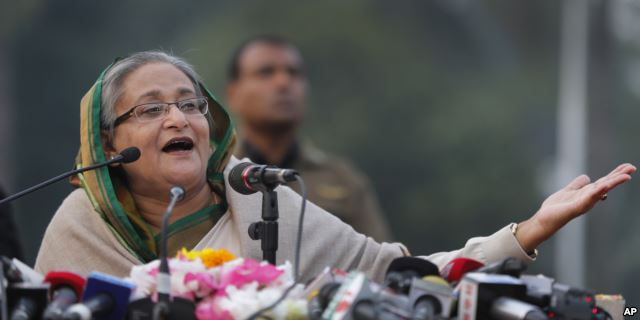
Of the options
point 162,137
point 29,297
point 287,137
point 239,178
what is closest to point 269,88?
point 287,137

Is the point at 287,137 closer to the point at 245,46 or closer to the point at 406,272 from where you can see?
the point at 245,46

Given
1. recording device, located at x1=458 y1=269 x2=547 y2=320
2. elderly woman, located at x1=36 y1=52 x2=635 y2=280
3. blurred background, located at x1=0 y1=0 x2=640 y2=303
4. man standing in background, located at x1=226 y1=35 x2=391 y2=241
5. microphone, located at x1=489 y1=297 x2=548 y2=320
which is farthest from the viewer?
blurred background, located at x1=0 y1=0 x2=640 y2=303

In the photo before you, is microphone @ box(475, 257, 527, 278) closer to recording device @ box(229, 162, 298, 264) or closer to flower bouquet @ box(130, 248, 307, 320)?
flower bouquet @ box(130, 248, 307, 320)

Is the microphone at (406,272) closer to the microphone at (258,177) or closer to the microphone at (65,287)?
the microphone at (258,177)

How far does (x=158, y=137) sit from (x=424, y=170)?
15460mm

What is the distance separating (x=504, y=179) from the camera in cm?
1969

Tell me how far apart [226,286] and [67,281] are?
1.60 feet

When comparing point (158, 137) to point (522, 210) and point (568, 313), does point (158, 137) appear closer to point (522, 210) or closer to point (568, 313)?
point (568, 313)

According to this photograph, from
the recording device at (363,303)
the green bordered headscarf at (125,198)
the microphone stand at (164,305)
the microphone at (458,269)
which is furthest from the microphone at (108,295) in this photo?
the green bordered headscarf at (125,198)

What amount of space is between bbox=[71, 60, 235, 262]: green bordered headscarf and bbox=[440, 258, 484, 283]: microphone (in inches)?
51.8

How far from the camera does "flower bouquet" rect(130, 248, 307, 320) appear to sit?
3.73m

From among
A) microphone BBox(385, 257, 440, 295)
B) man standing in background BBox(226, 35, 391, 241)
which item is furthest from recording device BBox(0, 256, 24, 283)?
man standing in background BBox(226, 35, 391, 241)

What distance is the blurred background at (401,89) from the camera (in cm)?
1641

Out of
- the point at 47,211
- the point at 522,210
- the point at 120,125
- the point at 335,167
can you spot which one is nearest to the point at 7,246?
the point at 120,125
